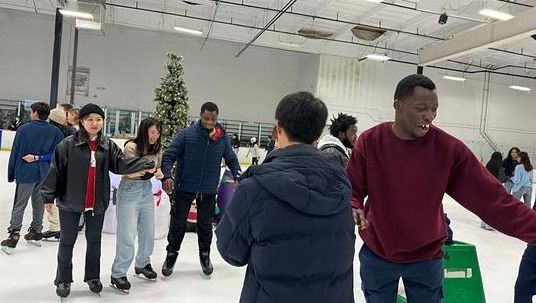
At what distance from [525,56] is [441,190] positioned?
1683 centimetres

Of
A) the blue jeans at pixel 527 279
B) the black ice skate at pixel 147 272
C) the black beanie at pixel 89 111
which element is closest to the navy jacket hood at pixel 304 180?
the blue jeans at pixel 527 279

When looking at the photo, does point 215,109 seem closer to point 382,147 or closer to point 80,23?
point 382,147

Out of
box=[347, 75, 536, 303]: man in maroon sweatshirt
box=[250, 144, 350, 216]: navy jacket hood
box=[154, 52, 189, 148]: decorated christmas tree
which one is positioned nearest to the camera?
box=[250, 144, 350, 216]: navy jacket hood

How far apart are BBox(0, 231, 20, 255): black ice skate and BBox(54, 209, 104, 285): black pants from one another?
4.25ft

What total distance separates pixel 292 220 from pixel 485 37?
467 inches

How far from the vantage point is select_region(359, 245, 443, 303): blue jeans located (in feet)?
5.86

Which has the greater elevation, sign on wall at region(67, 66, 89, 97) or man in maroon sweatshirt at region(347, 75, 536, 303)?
sign on wall at region(67, 66, 89, 97)

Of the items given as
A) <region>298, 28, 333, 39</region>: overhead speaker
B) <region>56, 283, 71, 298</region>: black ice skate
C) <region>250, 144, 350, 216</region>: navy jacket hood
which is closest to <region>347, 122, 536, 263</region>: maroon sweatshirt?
<region>250, 144, 350, 216</region>: navy jacket hood

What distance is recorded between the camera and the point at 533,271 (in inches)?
99.7

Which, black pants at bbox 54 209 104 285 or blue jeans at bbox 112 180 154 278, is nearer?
black pants at bbox 54 209 104 285

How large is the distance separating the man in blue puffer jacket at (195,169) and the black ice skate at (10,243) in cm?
146

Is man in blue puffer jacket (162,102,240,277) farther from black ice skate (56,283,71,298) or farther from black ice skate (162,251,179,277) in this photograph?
black ice skate (56,283,71,298)

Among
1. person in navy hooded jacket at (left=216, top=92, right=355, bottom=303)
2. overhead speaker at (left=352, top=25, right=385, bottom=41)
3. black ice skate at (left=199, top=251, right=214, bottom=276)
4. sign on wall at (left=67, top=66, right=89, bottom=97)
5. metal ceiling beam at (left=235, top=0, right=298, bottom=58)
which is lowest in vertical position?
black ice skate at (left=199, top=251, right=214, bottom=276)

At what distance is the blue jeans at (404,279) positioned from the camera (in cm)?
179
